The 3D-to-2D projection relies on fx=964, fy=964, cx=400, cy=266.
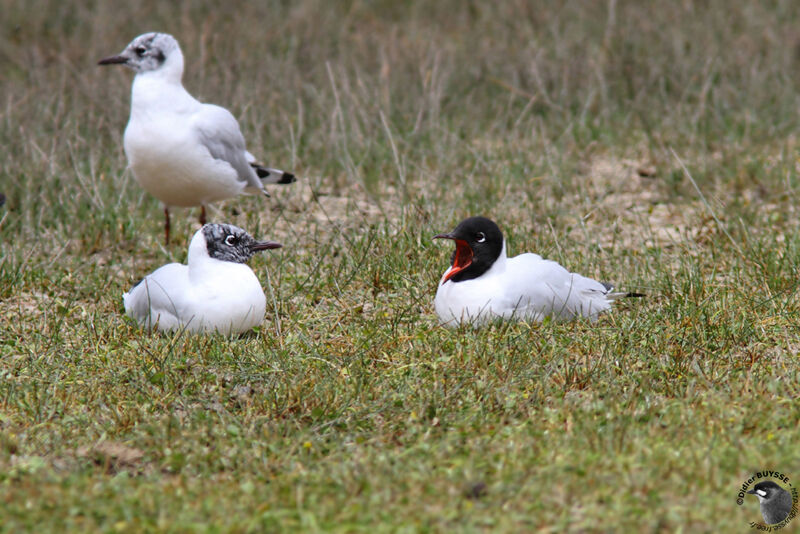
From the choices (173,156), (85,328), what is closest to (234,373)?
(85,328)

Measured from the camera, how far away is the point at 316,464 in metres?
3.49

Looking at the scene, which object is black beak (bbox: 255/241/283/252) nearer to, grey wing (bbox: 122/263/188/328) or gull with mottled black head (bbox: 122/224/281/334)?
gull with mottled black head (bbox: 122/224/281/334)

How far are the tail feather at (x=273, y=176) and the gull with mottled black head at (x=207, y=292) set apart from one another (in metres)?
1.65

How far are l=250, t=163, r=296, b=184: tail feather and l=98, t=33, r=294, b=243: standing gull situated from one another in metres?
Answer: 0.30

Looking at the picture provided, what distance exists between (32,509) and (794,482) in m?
2.46

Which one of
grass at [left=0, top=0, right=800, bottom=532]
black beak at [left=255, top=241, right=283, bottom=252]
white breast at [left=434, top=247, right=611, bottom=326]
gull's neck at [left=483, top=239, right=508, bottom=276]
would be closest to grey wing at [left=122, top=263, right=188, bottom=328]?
grass at [left=0, top=0, right=800, bottom=532]

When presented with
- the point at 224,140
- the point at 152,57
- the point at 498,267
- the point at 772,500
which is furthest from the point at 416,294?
the point at 772,500

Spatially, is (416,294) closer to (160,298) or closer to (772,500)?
(160,298)

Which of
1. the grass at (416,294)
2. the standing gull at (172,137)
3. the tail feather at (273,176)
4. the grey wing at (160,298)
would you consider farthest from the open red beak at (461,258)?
the tail feather at (273,176)

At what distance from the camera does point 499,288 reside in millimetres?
4688

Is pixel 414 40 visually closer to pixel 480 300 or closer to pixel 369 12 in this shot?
pixel 369 12

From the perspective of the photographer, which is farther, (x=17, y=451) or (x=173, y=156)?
(x=173, y=156)

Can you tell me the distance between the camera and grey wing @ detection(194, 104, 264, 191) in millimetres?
5973

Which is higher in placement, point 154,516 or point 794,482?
point 794,482
